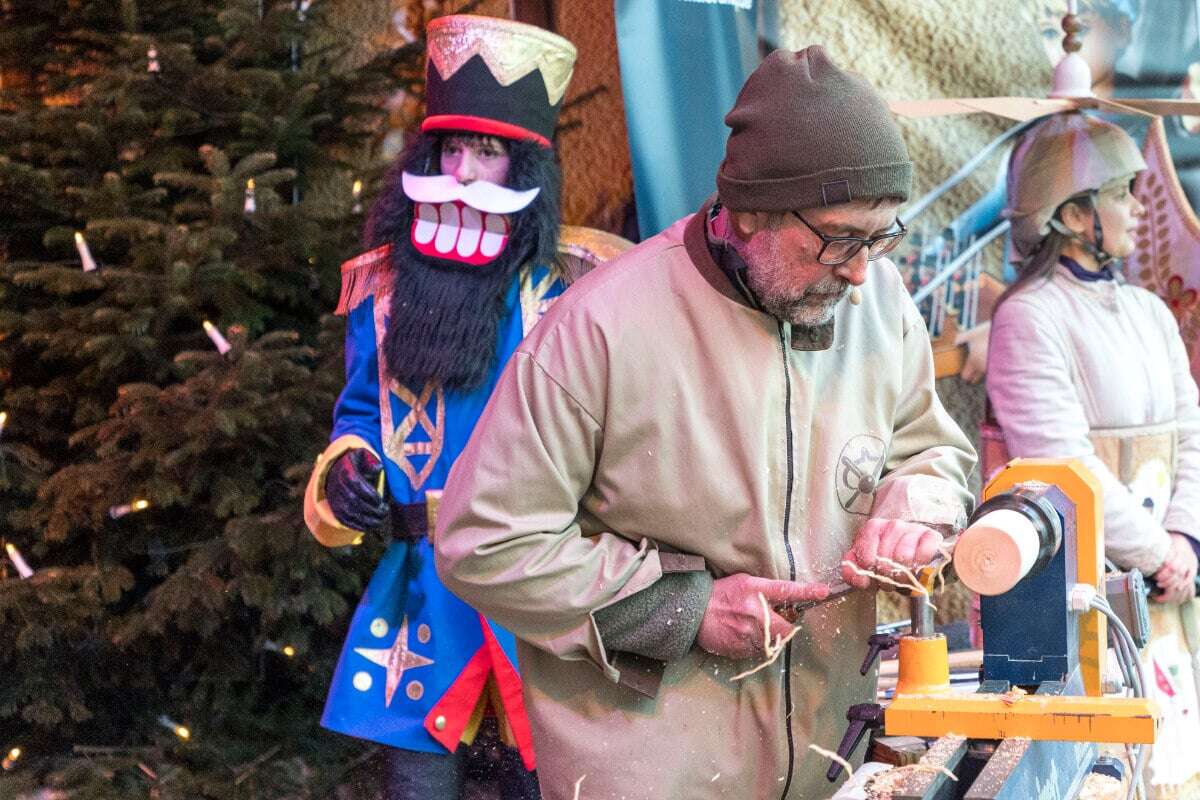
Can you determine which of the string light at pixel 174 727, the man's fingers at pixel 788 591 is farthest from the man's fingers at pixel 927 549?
the string light at pixel 174 727

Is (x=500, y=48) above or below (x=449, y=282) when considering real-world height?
above

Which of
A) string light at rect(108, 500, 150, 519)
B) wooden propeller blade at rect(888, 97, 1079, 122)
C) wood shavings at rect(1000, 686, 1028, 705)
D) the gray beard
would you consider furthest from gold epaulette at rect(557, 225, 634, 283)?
string light at rect(108, 500, 150, 519)

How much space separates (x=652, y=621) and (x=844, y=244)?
59cm

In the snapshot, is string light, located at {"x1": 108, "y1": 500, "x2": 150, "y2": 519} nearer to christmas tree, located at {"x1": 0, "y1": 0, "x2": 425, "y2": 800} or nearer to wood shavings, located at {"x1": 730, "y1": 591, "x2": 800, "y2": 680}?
christmas tree, located at {"x1": 0, "y1": 0, "x2": 425, "y2": 800}

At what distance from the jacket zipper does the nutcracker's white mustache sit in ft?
4.01

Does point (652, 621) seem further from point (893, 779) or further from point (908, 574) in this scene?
point (893, 779)

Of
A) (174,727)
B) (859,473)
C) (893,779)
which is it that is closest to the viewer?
(893,779)

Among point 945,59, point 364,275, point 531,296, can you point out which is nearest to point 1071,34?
point 945,59

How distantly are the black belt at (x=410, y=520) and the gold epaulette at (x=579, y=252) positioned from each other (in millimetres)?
611

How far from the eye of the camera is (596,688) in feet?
6.88

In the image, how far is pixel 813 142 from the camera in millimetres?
1942

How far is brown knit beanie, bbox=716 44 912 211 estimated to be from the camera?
1.94m

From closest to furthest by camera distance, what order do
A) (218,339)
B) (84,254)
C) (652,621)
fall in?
(652,621) < (218,339) < (84,254)

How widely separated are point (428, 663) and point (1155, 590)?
1.86 metres
